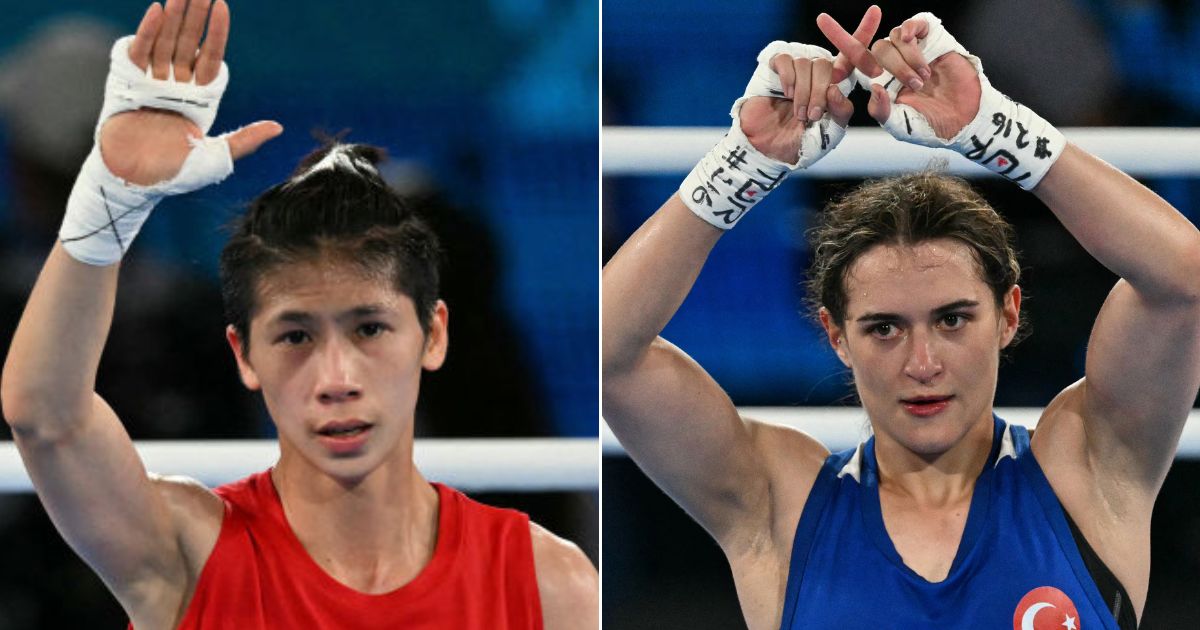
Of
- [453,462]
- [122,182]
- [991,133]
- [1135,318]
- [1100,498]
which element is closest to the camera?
[122,182]

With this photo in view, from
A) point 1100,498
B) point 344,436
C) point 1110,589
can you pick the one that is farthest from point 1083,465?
point 344,436

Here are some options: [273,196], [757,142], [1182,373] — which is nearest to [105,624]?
[273,196]

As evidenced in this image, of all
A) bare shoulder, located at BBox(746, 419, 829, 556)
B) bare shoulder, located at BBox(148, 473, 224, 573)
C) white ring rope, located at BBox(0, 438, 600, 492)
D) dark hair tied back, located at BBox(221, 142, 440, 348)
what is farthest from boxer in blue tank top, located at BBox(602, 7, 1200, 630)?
bare shoulder, located at BBox(148, 473, 224, 573)

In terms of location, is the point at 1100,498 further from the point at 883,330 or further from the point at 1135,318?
the point at 883,330

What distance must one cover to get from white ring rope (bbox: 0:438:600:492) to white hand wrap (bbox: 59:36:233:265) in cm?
53

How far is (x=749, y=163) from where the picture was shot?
1620 mm

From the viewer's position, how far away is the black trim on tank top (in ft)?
5.62

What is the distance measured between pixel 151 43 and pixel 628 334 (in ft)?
2.20

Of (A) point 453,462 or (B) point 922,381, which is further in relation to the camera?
(A) point 453,462

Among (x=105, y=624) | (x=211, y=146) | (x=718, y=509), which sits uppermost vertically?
(x=211, y=146)

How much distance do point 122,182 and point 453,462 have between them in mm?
680

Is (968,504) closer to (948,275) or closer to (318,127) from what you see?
(948,275)

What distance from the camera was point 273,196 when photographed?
1.65 meters

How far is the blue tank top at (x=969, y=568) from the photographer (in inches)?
66.8
